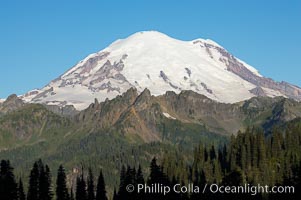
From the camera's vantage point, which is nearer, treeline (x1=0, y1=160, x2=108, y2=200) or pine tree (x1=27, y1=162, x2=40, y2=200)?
treeline (x1=0, y1=160, x2=108, y2=200)

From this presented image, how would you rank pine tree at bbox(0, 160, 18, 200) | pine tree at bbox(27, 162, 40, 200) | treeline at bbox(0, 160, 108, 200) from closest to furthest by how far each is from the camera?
pine tree at bbox(0, 160, 18, 200), treeline at bbox(0, 160, 108, 200), pine tree at bbox(27, 162, 40, 200)

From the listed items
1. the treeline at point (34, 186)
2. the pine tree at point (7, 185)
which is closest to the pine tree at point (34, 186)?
the treeline at point (34, 186)

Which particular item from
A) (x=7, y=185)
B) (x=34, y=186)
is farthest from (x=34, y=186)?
(x=7, y=185)

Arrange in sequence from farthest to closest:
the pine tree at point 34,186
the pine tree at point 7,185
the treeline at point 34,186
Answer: the pine tree at point 34,186 < the treeline at point 34,186 < the pine tree at point 7,185

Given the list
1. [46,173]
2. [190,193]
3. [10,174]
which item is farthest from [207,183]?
[10,174]

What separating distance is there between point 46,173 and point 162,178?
2977cm

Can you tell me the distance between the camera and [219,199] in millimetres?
165625

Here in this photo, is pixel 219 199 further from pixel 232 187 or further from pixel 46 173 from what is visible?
pixel 46 173

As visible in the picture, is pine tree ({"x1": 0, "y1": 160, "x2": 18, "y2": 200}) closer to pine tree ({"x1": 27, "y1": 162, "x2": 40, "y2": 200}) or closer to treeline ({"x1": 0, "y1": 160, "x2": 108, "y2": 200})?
treeline ({"x1": 0, "y1": 160, "x2": 108, "y2": 200})

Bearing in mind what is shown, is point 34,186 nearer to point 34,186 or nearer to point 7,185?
point 34,186

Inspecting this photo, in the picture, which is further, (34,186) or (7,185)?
(34,186)

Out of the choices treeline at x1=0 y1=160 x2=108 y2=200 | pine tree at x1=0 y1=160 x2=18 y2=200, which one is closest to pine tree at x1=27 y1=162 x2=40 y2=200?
treeline at x1=0 y1=160 x2=108 y2=200

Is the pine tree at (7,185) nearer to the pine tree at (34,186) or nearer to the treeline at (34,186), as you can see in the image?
the treeline at (34,186)

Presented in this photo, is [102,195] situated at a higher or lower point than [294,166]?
lower
